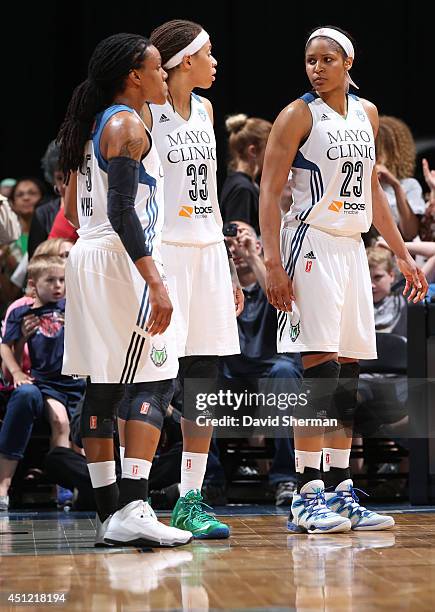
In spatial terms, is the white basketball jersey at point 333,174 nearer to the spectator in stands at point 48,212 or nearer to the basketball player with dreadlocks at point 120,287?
the basketball player with dreadlocks at point 120,287

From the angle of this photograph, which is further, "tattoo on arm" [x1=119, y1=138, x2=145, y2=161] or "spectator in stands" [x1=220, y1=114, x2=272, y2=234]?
"spectator in stands" [x1=220, y1=114, x2=272, y2=234]

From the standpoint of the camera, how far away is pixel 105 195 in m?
3.57

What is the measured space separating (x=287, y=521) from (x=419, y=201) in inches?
91.8

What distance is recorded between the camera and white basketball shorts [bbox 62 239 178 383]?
138 inches

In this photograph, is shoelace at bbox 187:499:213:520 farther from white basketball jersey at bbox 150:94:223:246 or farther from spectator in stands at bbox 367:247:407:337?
spectator in stands at bbox 367:247:407:337

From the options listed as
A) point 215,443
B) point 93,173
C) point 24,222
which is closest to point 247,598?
point 93,173

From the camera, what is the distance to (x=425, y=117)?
23.1 ft

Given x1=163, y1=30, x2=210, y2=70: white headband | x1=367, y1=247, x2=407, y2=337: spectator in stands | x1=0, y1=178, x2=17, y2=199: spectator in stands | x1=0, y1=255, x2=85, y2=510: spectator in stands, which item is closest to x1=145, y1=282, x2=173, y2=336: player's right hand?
x1=163, y1=30, x2=210, y2=70: white headband

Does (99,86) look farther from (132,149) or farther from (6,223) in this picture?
(6,223)

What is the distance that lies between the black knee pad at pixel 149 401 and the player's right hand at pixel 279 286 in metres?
0.58

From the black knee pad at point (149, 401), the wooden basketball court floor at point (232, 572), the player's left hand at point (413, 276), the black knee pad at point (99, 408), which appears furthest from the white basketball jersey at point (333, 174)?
the wooden basketball court floor at point (232, 572)

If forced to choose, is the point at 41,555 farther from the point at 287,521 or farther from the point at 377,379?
the point at 377,379

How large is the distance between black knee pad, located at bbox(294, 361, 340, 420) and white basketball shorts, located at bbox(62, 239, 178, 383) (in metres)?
0.65

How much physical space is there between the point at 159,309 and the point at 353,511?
47.4 inches
